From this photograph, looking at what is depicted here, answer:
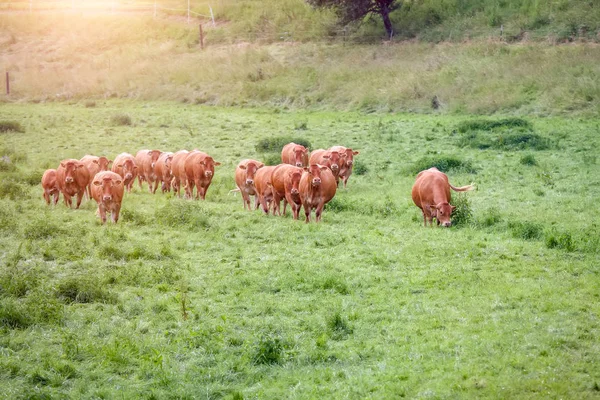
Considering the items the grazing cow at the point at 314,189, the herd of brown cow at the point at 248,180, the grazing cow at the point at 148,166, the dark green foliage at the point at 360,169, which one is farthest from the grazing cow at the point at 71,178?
the dark green foliage at the point at 360,169

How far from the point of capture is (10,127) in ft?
111

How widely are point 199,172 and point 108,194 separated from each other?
13.3ft

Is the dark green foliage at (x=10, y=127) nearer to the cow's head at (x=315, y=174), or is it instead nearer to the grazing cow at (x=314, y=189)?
the grazing cow at (x=314, y=189)

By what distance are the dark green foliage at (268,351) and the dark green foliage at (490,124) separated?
1992 centimetres

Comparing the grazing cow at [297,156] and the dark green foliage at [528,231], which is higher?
the grazing cow at [297,156]

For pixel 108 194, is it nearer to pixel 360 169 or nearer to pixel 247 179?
pixel 247 179

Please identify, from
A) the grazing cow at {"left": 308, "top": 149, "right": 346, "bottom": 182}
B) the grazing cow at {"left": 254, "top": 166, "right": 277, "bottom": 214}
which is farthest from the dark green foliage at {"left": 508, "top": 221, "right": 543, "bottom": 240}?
the grazing cow at {"left": 308, "top": 149, "right": 346, "bottom": 182}

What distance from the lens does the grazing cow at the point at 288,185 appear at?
1800 cm

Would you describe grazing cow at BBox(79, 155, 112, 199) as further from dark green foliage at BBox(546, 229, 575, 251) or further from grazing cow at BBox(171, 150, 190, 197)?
dark green foliage at BBox(546, 229, 575, 251)

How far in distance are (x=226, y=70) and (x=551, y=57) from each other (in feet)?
58.1

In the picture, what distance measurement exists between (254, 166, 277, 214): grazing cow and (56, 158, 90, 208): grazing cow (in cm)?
437

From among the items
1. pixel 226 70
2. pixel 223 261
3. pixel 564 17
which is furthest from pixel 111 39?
pixel 223 261

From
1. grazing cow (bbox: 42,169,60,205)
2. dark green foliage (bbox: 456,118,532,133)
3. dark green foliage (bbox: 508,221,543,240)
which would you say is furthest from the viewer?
dark green foliage (bbox: 456,118,532,133)

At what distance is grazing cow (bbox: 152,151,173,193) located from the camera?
22663 millimetres
